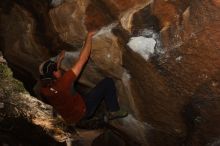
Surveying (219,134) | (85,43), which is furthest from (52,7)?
(219,134)

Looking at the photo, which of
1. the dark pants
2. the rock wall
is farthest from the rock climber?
the rock wall

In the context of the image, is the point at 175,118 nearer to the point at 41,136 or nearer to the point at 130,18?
the point at 130,18

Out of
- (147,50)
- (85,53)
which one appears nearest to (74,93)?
(85,53)

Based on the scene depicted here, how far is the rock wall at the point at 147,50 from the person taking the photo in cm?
519

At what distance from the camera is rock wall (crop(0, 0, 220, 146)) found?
5.19m

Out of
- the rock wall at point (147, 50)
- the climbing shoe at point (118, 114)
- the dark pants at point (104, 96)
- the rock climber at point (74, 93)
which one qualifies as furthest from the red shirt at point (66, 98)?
the rock wall at point (147, 50)

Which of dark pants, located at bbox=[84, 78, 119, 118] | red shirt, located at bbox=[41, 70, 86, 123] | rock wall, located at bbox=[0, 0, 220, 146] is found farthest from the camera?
dark pants, located at bbox=[84, 78, 119, 118]

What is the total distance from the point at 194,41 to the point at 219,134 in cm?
166

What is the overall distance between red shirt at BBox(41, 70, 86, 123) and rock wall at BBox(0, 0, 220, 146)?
71 centimetres

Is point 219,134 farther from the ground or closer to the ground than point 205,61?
closer to the ground

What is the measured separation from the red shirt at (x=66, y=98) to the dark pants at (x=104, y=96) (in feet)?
0.46

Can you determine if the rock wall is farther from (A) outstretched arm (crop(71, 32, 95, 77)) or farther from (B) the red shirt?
(B) the red shirt

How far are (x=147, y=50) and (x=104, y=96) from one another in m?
1.43

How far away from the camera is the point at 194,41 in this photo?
201 inches
